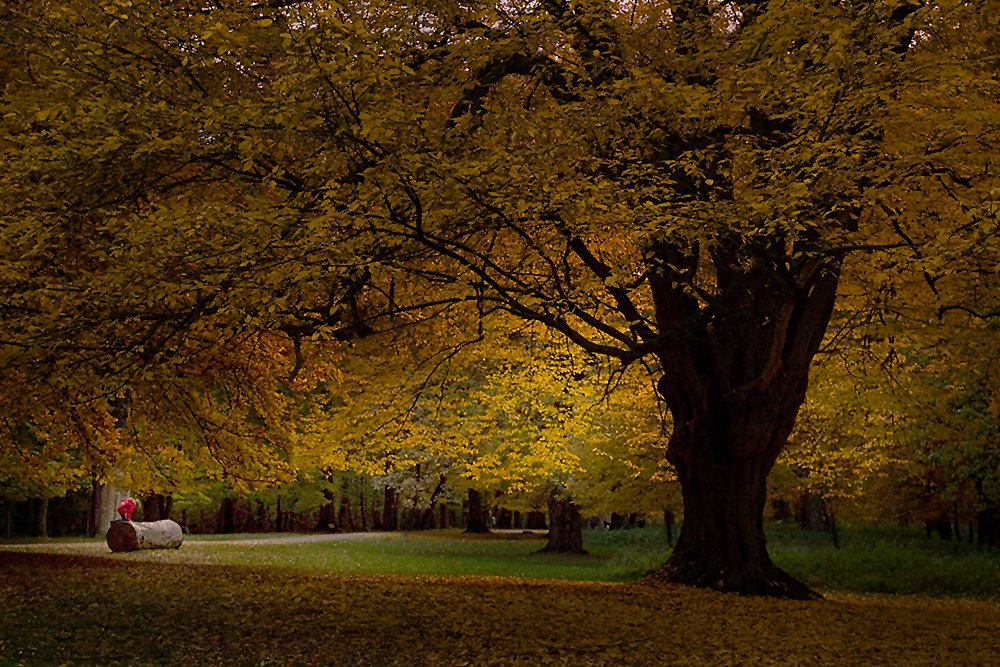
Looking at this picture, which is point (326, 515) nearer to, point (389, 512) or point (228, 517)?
point (389, 512)

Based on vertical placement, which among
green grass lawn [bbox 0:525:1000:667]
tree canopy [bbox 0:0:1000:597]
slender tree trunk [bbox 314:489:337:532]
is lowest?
slender tree trunk [bbox 314:489:337:532]

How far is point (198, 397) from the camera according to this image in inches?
492

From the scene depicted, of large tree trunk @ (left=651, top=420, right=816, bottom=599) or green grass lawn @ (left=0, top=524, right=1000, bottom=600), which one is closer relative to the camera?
large tree trunk @ (left=651, top=420, right=816, bottom=599)

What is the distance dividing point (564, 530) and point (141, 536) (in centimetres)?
1261

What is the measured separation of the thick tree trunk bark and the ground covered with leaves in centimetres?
1609

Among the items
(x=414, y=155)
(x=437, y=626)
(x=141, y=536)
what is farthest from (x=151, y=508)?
(x=414, y=155)

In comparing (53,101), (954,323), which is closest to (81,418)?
(53,101)

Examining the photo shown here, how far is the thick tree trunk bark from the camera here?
28.2 metres

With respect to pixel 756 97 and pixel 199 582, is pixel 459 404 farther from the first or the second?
pixel 756 97

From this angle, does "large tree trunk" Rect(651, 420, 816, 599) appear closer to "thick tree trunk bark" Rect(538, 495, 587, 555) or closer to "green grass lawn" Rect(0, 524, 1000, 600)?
"green grass lawn" Rect(0, 524, 1000, 600)

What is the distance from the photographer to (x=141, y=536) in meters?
22.8

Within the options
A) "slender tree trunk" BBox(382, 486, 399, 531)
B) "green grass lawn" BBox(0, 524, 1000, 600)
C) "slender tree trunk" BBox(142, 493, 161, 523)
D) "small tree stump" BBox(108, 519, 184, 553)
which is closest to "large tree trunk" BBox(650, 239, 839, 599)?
"green grass lawn" BBox(0, 524, 1000, 600)

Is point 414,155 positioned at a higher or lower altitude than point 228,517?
higher

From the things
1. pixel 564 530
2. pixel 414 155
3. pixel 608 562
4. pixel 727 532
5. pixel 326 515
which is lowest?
pixel 326 515
